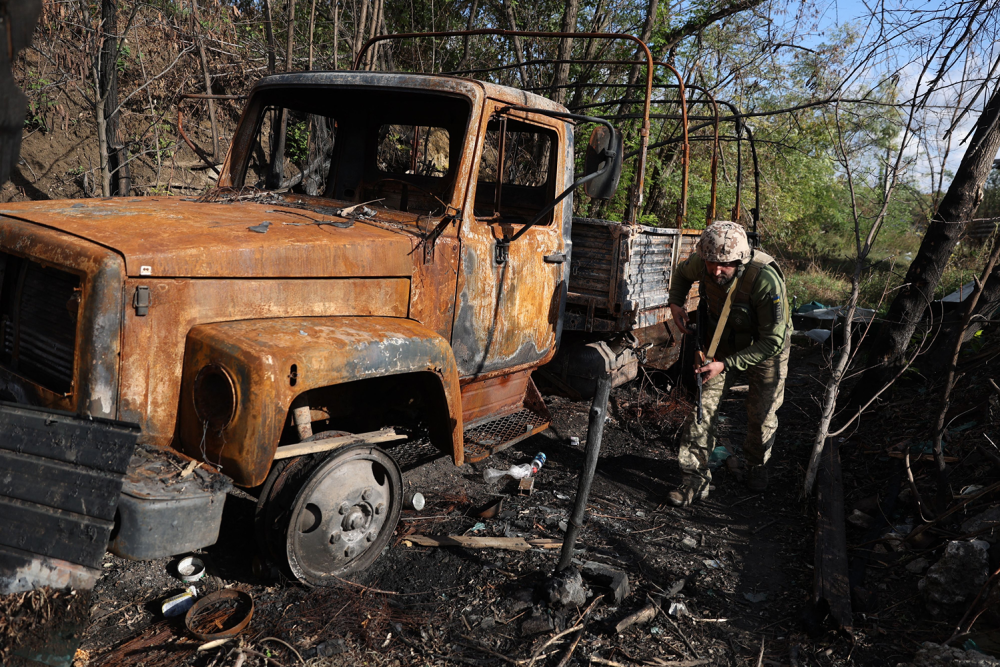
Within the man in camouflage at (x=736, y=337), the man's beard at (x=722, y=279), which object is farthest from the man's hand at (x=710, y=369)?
the man's beard at (x=722, y=279)

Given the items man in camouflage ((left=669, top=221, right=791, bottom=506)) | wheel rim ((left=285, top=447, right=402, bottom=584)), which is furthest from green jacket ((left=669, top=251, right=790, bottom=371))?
wheel rim ((left=285, top=447, right=402, bottom=584))

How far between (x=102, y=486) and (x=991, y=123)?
19.1ft

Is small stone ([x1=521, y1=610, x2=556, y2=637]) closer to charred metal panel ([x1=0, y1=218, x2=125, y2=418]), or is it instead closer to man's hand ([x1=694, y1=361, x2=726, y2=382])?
man's hand ([x1=694, y1=361, x2=726, y2=382])

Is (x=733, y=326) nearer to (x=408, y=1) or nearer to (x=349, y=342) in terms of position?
(x=349, y=342)

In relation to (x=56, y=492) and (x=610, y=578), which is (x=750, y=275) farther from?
(x=56, y=492)

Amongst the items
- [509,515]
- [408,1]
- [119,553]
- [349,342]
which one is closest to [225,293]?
[349,342]

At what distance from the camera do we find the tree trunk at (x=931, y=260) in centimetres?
496

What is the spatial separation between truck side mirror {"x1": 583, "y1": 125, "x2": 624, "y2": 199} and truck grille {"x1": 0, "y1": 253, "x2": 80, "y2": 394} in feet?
7.64

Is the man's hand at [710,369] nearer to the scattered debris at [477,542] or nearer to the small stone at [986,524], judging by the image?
the scattered debris at [477,542]

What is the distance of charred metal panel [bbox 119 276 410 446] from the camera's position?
8.14 feet

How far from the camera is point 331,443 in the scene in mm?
2885

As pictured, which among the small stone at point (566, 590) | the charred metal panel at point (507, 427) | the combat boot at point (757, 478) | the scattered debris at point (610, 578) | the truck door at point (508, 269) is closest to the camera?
the small stone at point (566, 590)

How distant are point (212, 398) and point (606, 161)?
2.14 metres

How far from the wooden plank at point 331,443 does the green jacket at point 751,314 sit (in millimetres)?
2114
